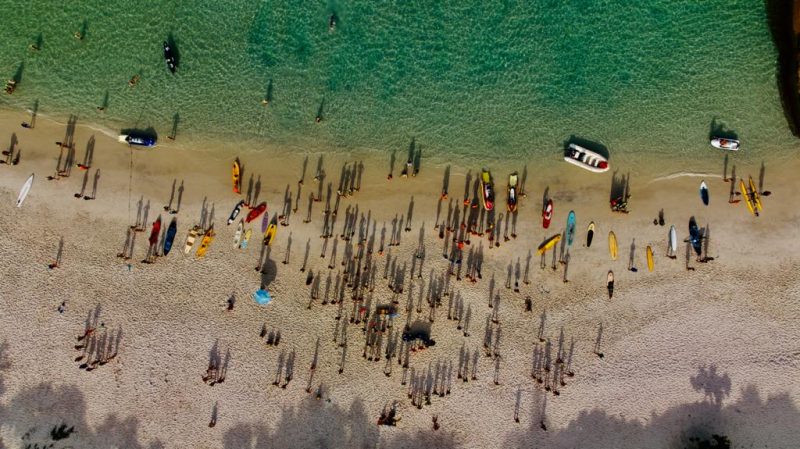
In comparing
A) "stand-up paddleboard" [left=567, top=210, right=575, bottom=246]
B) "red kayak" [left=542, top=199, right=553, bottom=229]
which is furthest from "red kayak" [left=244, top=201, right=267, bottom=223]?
"stand-up paddleboard" [left=567, top=210, right=575, bottom=246]

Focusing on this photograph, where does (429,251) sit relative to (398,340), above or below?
above

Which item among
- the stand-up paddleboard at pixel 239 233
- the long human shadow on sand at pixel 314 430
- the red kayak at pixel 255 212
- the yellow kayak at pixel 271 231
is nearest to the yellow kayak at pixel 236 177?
the red kayak at pixel 255 212

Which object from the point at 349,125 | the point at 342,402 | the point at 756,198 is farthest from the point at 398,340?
the point at 756,198

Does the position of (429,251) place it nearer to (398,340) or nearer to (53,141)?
(398,340)

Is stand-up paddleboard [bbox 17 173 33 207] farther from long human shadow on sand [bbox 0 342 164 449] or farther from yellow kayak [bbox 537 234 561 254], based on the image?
yellow kayak [bbox 537 234 561 254]

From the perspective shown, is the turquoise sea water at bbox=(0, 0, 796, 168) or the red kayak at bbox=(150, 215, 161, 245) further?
the turquoise sea water at bbox=(0, 0, 796, 168)

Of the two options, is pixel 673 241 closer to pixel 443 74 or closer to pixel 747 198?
pixel 747 198

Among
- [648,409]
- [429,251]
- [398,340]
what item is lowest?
[648,409]
